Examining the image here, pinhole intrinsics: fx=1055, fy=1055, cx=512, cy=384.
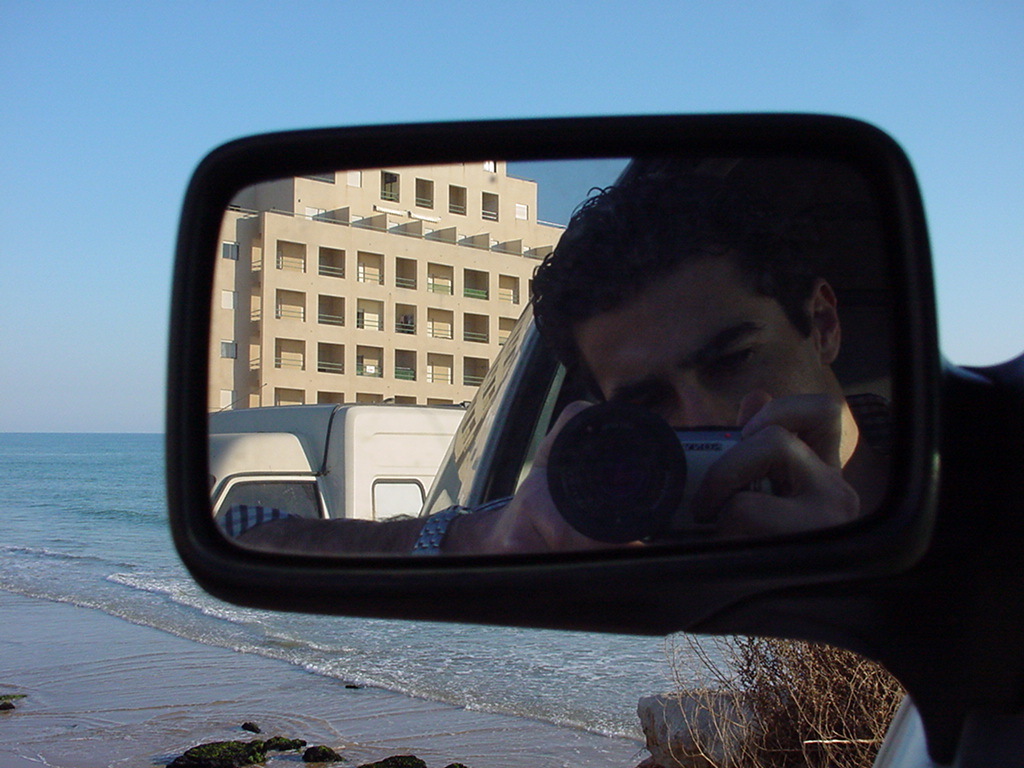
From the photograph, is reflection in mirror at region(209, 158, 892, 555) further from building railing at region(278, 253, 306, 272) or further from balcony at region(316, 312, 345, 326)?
balcony at region(316, 312, 345, 326)

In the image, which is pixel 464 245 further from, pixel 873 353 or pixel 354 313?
pixel 873 353

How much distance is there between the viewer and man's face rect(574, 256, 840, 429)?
1068 mm

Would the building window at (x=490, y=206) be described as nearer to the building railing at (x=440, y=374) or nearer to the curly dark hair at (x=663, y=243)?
the curly dark hair at (x=663, y=243)

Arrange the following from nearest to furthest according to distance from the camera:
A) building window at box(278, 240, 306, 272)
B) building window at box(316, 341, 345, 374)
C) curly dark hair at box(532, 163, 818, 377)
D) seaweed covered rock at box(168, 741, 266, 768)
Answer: curly dark hair at box(532, 163, 818, 377)
building window at box(278, 240, 306, 272)
building window at box(316, 341, 345, 374)
seaweed covered rock at box(168, 741, 266, 768)

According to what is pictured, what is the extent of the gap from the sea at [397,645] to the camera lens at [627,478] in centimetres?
424

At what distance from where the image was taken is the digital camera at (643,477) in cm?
103

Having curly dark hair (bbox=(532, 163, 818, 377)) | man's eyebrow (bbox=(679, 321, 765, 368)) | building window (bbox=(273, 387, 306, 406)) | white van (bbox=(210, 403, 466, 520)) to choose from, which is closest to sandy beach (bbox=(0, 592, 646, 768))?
white van (bbox=(210, 403, 466, 520))

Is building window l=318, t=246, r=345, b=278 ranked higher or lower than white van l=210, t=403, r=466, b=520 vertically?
higher

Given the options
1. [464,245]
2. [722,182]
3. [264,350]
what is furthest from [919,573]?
[264,350]

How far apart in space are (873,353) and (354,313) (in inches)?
47.9

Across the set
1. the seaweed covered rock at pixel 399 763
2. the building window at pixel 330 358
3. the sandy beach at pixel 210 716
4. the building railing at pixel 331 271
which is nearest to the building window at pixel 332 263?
the building railing at pixel 331 271

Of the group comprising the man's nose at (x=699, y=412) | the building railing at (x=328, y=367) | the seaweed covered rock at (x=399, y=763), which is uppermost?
the building railing at (x=328, y=367)

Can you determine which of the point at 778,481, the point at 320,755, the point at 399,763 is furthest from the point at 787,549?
the point at 320,755

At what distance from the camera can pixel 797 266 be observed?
3.74 feet
